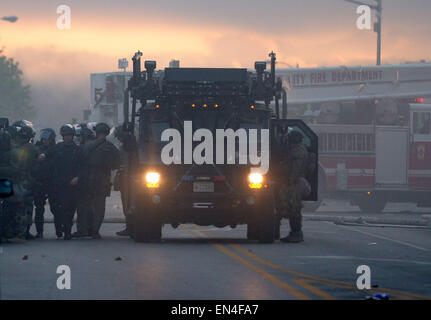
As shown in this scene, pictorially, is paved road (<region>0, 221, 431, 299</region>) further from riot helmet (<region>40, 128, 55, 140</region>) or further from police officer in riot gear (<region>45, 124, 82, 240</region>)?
riot helmet (<region>40, 128, 55, 140</region>)

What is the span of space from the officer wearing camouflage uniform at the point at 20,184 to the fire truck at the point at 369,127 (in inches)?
588

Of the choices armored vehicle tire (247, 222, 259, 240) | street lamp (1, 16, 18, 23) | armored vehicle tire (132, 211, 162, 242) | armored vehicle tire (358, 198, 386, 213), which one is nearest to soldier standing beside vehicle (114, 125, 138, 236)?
armored vehicle tire (132, 211, 162, 242)

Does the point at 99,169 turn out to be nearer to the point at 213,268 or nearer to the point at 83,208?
the point at 83,208

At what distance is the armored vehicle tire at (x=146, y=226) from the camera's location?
17.6 metres

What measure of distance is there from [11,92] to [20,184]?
95459mm

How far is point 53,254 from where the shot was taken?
601 inches

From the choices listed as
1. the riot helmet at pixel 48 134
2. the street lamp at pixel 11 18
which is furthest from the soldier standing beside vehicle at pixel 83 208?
the street lamp at pixel 11 18

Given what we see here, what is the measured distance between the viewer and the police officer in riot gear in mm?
18984

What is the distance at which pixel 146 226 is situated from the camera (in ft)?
58.0

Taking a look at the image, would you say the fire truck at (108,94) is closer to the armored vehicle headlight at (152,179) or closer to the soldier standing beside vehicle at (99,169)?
the soldier standing beside vehicle at (99,169)

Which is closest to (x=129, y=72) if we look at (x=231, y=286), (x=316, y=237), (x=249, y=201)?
(x=316, y=237)

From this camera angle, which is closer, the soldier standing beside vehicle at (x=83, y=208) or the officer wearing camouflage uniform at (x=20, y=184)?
the officer wearing camouflage uniform at (x=20, y=184)

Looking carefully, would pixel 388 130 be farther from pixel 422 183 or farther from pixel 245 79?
pixel 245 79
